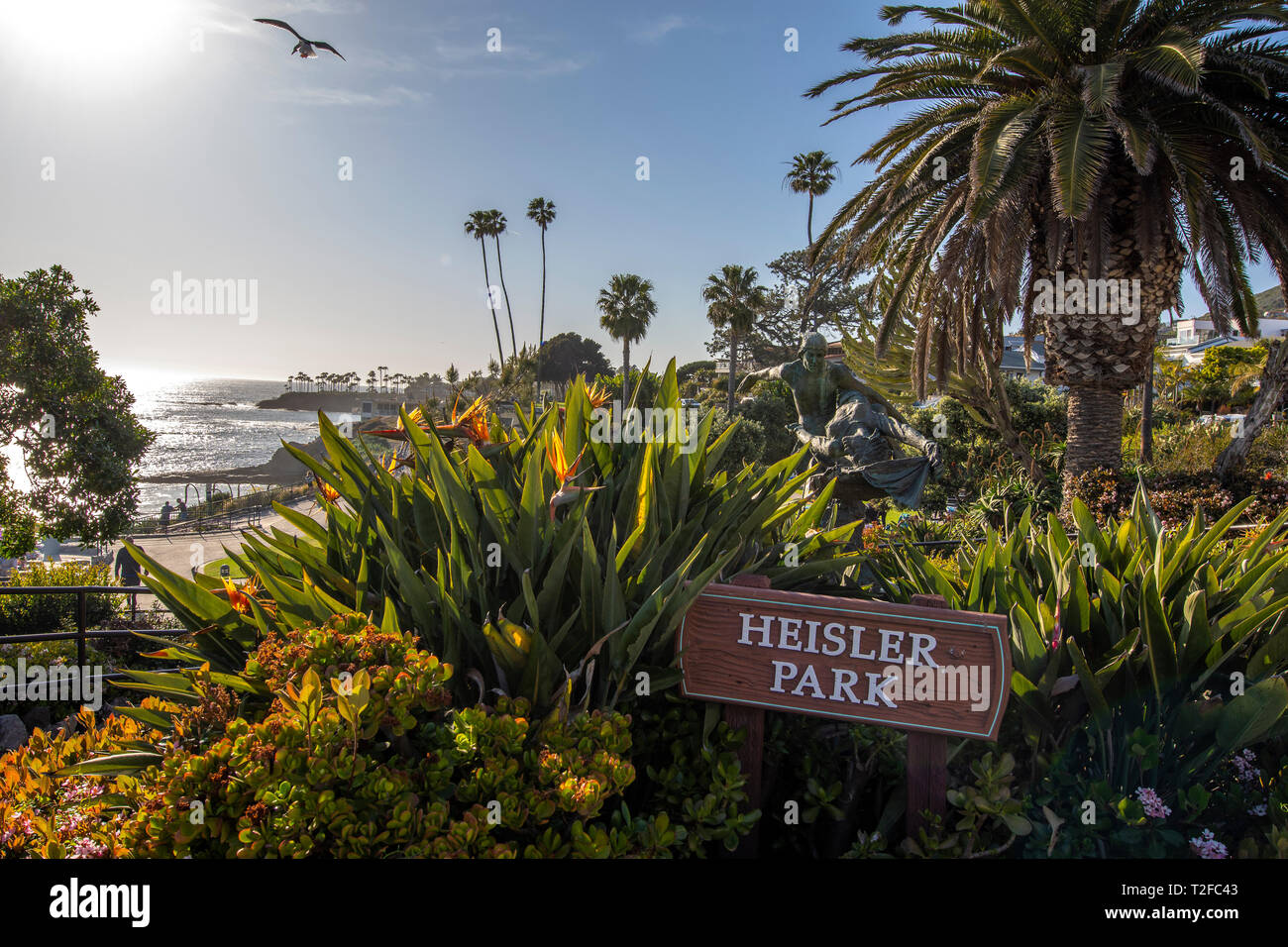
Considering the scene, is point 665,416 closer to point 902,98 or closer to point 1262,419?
point 902,98

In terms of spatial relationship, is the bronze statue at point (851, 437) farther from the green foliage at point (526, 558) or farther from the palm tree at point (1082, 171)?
→ the green foliage at point (526, 558)

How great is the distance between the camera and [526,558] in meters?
2.17

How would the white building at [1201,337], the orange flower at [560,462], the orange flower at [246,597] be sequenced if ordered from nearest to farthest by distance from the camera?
the orange flower at [246,597]
the orange flower at [560,462]
the white building at [1201,337]

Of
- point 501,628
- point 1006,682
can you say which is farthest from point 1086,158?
point 501,628

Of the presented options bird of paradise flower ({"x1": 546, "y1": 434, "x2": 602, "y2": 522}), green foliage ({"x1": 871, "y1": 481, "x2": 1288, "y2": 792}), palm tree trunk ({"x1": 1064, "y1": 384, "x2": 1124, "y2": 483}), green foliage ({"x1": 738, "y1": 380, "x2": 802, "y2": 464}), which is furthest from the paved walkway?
green foliage ({"x1": 871, "y1": 481, "x2": 1288, "y2": 792})

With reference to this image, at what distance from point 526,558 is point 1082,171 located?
334 inches

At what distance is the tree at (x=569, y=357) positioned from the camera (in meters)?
79.9

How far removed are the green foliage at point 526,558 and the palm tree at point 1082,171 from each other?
741 cm

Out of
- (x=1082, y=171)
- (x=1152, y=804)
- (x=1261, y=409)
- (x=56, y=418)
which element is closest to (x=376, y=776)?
(x=1152, y=804)

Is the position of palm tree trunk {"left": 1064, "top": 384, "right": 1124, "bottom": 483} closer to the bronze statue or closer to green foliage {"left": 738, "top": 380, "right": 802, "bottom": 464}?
the bronze statue

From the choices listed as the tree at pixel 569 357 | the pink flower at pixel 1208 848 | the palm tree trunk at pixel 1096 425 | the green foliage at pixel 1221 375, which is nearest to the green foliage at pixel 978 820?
the pink flower at pixel 1208 848

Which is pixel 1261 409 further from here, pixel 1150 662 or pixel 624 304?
pixel 624 304
